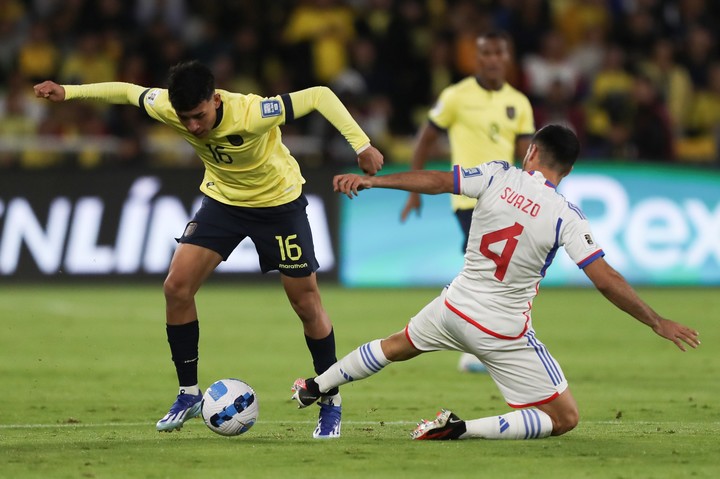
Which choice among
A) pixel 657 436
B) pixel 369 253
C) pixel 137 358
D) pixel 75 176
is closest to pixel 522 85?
pixel 369 253

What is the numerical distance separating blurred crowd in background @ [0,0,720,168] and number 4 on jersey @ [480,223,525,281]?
10.5m

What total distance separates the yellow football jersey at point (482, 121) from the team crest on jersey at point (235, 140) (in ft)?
11.6

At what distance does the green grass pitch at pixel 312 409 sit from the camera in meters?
6.35

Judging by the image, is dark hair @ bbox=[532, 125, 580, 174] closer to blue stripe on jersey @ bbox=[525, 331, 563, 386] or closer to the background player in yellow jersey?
blue stripe on jersey @ bbox=[525, 331, 563, 386]

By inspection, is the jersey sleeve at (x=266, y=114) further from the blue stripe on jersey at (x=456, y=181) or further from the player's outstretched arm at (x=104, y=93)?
the blue stripe on jersey at (x=456, y=181)

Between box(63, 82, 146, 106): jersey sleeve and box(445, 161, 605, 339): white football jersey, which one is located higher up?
box(63, 82, 146, 106): jersey sleeve

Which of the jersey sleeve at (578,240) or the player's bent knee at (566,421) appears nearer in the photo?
the jersey sleeve at (578,240)

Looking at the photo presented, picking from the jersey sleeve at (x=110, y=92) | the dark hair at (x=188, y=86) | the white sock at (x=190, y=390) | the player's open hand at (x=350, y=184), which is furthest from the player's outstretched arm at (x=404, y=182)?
the white sock at (x=190, y=390)

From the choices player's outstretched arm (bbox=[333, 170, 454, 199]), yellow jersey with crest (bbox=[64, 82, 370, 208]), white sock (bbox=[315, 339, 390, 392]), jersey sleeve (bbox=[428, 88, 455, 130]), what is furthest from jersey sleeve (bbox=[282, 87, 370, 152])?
jersey sleeve (bbox=[428, 88, 455, 130])

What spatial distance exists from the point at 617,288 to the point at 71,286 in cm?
1117

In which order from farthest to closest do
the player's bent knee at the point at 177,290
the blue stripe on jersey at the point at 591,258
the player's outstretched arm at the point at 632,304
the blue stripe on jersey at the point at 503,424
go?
the player's bent knee at the point at 177,290, the blue stripe on jersey at the point at 503,424, the blue stripe on jersey at the point at 591,258, the player's outstretched arm at the point at 632,304

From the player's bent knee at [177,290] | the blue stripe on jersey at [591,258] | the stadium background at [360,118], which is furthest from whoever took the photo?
the stadium background at [360,118]

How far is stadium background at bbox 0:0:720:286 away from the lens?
1659 centimetres

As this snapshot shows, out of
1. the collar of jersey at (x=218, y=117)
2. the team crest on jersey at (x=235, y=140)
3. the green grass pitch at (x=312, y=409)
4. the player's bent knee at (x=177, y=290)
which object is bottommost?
the green grass pitch at (x=312, y=409)
